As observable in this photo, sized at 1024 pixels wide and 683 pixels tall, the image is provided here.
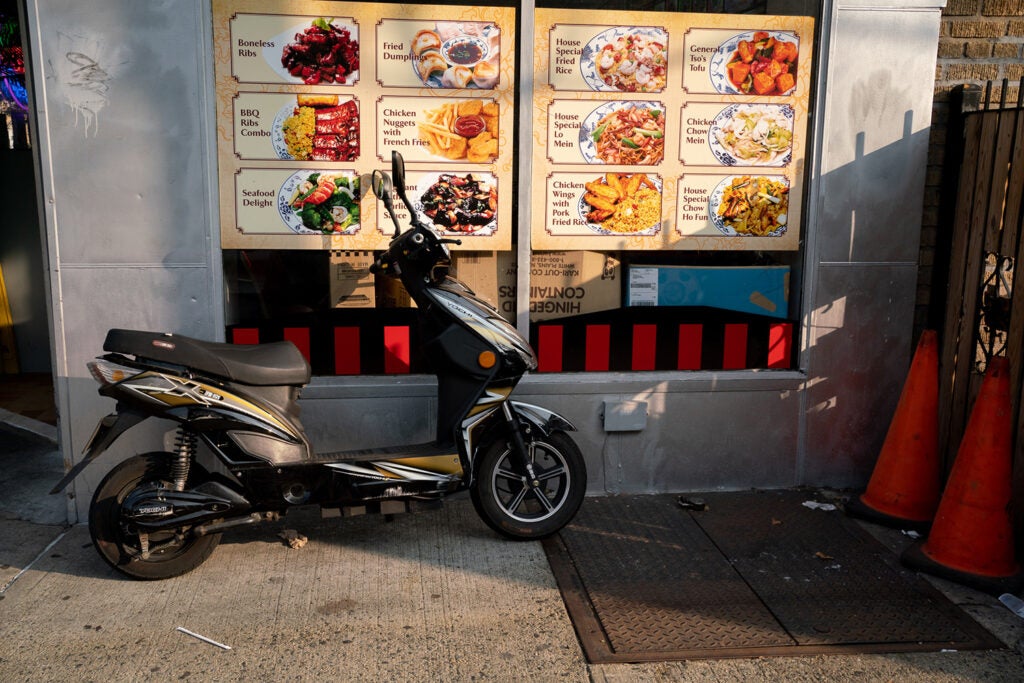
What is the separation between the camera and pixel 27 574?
13.7ft

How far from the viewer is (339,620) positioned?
3748mm

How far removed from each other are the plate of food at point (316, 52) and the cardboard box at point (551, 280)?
1240 mm

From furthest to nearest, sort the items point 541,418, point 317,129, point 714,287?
point 714,287, point 317,129, point 541,418

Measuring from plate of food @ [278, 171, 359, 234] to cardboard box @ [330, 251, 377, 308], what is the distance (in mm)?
158

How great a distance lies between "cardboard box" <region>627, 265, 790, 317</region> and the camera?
17.6 ft

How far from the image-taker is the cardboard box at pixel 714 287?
5352mm

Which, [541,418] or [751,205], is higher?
[751,205]

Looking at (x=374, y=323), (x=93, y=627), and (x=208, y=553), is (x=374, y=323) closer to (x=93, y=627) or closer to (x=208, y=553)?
(x=208, y=553)

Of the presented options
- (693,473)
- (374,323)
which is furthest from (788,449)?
(374,323)

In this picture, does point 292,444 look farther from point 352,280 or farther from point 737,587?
point 737,587

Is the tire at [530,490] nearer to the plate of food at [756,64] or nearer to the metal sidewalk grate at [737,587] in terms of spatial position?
the metal sidewalk grate at [737,587]

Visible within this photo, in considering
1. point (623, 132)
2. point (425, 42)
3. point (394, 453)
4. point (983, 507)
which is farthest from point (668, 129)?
point (983, 507)

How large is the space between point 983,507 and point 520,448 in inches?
88.3

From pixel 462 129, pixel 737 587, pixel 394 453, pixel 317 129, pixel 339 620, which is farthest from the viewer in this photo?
pixel 462 129
